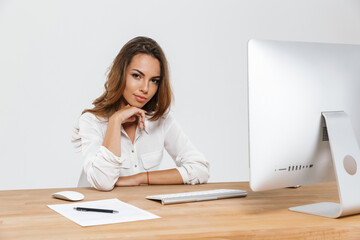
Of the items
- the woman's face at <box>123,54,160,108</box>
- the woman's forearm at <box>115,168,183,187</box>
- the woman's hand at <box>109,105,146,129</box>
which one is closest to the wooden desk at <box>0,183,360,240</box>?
the woman's forearm at <box>115,168,183,187</box>

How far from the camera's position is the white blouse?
1768 mm

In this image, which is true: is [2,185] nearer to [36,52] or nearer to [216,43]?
[36,52]

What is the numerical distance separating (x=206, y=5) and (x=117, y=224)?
3.13 m

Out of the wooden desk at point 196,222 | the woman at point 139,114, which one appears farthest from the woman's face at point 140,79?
the wooden desk at point 196,222

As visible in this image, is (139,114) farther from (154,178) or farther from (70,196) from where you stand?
(70,196)

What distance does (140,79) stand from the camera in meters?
2.30

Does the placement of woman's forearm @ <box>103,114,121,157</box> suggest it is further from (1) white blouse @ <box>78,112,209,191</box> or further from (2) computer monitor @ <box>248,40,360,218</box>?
(2) computer monitor @ <box>248,40,360,218</box>

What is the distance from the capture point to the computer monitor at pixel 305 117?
3.76 feet

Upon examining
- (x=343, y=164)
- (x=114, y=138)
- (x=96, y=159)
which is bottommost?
(x=343, y=164)

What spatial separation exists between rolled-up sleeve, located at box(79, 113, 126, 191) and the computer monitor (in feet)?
2.38

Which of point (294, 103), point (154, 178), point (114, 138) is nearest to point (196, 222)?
point (294, 103)

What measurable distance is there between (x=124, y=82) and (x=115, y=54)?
1.44 metres

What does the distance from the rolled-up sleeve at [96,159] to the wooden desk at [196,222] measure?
0.56 feet

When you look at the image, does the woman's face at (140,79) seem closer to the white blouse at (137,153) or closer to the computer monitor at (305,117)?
the white blouse at (137,153)
